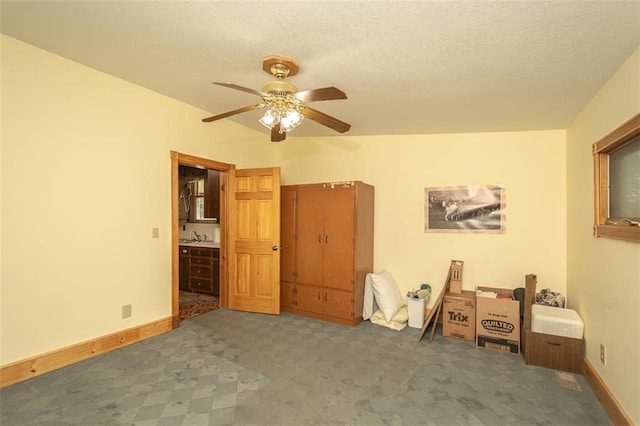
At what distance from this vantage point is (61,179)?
269cm

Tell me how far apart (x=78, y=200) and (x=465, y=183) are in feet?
14.0

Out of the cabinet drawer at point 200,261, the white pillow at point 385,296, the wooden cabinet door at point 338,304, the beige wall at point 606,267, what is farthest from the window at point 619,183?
the cabinet drawer at point 200,261

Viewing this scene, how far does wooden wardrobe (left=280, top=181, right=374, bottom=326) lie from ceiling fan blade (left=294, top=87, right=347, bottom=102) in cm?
185

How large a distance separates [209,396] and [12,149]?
2434 mm

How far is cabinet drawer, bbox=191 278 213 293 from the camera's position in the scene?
17.1ft

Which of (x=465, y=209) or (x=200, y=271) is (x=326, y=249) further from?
(x=200, y=271)

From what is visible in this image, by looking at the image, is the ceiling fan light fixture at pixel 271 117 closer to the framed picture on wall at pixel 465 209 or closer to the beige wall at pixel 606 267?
the beige wall at pixel 606 267

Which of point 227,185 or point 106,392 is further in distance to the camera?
point 227,185

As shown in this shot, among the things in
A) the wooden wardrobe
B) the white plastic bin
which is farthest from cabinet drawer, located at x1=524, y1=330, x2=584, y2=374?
the wooden wardrobe

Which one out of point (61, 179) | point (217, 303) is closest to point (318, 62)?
point (61, 179)

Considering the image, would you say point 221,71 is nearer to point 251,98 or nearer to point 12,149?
point 251,98

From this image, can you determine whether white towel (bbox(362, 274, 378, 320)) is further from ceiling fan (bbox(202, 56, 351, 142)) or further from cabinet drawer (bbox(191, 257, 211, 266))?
cabinet drawer (bbox(191, 257, 211, 266))

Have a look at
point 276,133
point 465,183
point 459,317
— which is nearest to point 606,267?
point 459,317

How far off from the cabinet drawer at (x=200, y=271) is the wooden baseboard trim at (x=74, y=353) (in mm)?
1658
